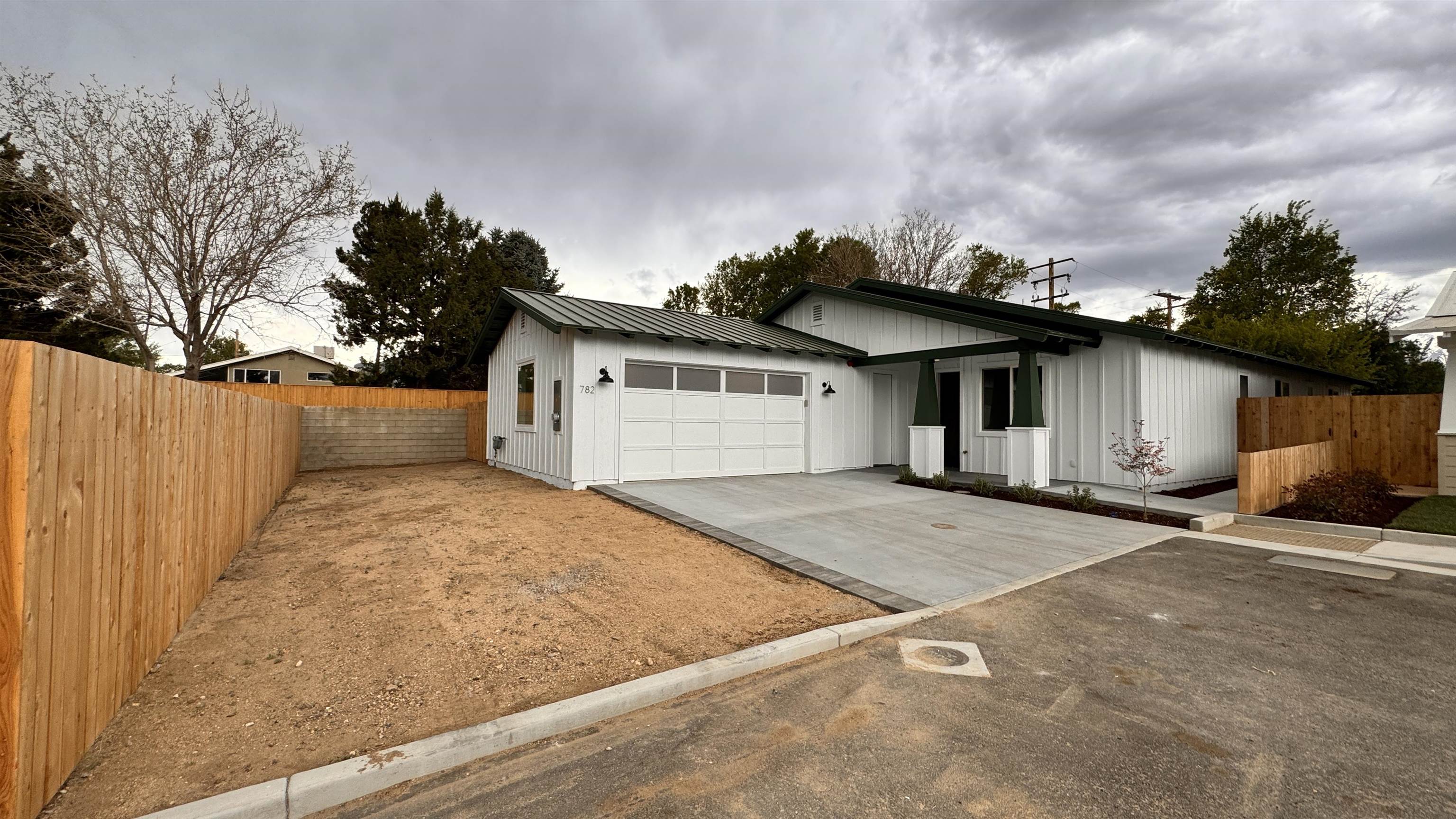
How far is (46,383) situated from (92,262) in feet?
62.2

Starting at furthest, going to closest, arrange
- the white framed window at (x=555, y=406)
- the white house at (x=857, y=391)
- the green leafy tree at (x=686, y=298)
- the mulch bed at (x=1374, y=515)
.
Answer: the green leafy tree at (x=686, y=298)
the white framed window at (x=555, y=406)
the white house at (x=857, y=391)
the mulch bed at (x=1374, y=515)

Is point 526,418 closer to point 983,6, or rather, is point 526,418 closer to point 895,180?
point 983,6

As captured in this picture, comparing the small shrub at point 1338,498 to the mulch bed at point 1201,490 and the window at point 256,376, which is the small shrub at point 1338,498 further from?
the window at point 256,376

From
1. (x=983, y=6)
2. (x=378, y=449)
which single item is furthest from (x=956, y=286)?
(x=378, y=449)

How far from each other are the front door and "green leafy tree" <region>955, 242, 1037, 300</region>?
15.6 meters

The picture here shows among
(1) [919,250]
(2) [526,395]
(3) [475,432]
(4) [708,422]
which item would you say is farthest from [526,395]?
(1) [919,250]

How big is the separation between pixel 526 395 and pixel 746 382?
4.73 metres

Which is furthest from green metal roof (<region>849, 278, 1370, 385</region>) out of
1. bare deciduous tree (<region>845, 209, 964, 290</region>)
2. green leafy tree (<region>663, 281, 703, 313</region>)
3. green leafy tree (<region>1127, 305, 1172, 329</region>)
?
green leafy tree (<region>663, 281, 703, 313</region>)

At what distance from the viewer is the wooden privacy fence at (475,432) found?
1563 cm

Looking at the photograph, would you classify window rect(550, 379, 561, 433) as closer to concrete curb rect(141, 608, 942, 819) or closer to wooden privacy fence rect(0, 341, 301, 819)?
wooden privacy fence rect(0, 341, 301, 819)

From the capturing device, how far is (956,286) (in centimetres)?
2691

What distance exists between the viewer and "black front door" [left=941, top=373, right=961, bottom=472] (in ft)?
40.8

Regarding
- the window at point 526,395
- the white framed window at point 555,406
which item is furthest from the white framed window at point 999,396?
the window at point 526,395

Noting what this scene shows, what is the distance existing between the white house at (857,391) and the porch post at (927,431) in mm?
34
